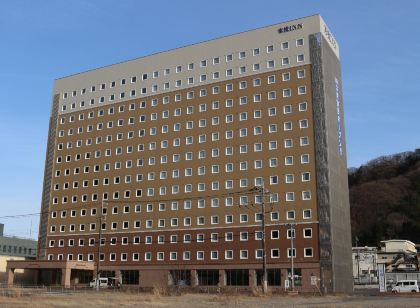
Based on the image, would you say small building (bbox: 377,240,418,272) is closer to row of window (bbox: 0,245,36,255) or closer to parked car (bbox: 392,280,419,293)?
parked car (bbox: 392,280,419,293)

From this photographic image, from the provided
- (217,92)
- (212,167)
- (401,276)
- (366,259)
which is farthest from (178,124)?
(366,259)

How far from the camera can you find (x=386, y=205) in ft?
499

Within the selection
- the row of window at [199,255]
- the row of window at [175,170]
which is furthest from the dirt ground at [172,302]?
the row of window at [175,170]

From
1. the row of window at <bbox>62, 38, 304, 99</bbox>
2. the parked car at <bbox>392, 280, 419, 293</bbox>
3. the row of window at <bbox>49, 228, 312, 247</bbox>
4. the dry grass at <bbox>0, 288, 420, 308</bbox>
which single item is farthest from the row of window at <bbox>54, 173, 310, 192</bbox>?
the dry grass at <bbox>0, 288, 420, 308</bbox>

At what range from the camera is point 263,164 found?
77.8 metres

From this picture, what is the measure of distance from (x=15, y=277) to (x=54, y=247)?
29.3 feet

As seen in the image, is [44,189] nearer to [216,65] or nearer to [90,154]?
[90,154]

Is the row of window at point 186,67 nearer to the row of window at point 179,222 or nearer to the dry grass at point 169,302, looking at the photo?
the row of window at point 179,222

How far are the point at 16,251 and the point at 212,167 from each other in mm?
60233

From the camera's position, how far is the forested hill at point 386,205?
147125 mm

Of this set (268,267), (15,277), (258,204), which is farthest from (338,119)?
(15,277)

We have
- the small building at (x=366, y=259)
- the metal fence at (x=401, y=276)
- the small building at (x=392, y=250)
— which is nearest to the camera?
the metal fence at (x=401, y=276)

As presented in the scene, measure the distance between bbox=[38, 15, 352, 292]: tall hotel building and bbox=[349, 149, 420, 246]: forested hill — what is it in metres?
75.2

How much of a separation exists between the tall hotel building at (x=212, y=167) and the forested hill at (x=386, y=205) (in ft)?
247
